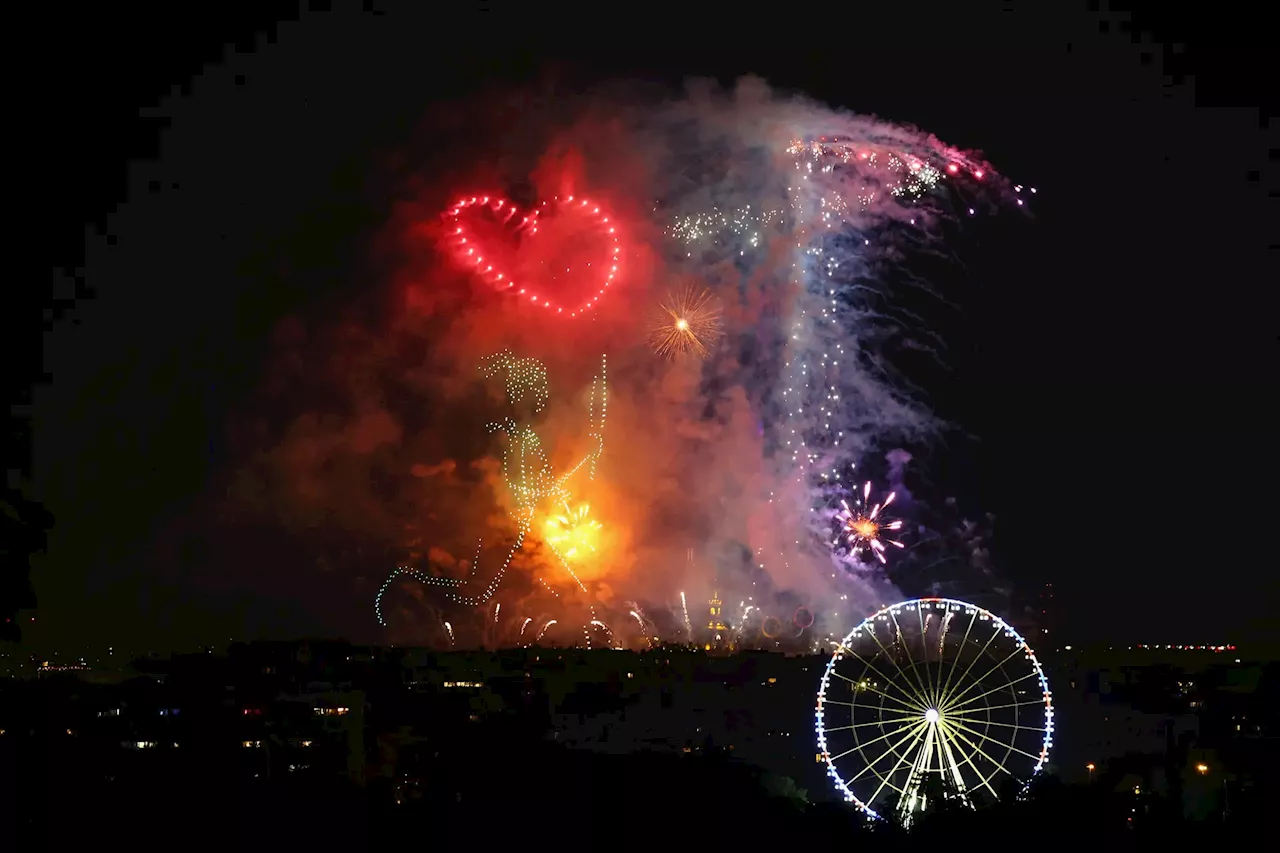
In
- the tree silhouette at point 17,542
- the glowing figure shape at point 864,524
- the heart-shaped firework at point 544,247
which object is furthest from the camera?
the glowing figure shape at point 864,524

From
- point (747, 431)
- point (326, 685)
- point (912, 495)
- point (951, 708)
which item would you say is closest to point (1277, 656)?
point (912, 495)

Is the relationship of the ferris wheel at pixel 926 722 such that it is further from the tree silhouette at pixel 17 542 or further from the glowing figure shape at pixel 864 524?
the tree silhouette at pixel 17 542

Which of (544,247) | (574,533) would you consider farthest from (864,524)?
(544,247)

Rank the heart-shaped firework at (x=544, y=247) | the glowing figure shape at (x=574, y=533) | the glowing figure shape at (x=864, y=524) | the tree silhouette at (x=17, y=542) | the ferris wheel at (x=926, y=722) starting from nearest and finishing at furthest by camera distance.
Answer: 1. the tree silhouette at (x=17, y=542)
2. the ferris wheel at (x=926, y=722)
3. the heart-shaped firework at (x=544, y=247)
4. the glowing figure shape at (x=864, y=524)
5. the glowing figure shape at (x=574, y=533)

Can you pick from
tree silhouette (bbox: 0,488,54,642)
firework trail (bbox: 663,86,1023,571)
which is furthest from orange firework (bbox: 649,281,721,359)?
tree silhouette (bbox: 0,488,54,642)

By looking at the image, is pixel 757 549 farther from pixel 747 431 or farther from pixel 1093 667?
pixel 1093 667

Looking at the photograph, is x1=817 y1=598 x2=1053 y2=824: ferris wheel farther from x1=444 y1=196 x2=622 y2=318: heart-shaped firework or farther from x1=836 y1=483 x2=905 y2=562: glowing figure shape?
x1=444 y1=196 x2=622 y2=318: heart-shaped firework

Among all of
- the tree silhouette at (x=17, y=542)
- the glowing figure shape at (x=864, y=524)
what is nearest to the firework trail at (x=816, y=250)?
the glowing figure shape at (x=864, y=524)
